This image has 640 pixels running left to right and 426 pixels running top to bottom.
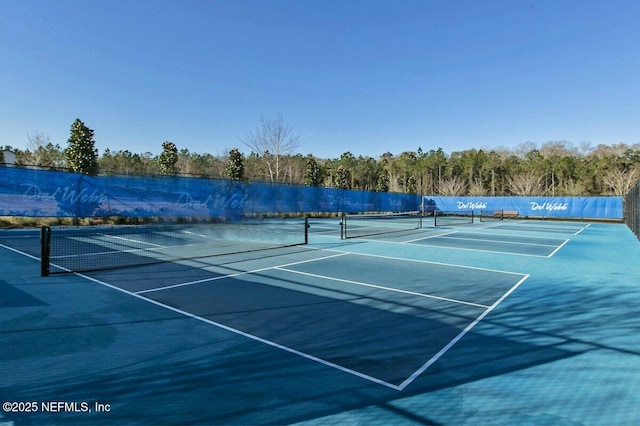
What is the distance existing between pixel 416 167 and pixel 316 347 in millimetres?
67490

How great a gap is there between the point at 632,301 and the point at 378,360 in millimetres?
5290

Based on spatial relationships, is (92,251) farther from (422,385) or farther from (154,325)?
(422,385)

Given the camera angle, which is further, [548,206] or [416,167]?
[416,167]

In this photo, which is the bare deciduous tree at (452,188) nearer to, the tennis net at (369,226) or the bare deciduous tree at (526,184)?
the bare deciduous tree at (526,184)

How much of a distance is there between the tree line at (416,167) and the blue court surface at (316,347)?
22.0 meters

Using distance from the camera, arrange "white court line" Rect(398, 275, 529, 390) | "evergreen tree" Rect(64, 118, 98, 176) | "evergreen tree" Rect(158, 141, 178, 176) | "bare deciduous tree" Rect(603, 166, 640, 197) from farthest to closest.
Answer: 1. "bare deciduous tree" Rect(603, 166, 640, 197)
2. "evergreen tree" Rect(158, 141, 178, 176)
3. "evergreen tree" Rect(64, 118, 98, 176)
4. "white court line" Rect(398, 275, 529, 390)

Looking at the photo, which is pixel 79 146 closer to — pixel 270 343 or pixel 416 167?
pixel 270 343

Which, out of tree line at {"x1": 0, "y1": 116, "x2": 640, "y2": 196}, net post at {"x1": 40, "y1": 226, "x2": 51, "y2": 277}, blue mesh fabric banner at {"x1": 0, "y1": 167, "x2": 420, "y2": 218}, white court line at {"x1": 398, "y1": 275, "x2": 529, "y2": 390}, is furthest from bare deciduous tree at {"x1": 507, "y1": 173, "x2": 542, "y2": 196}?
net post at {"x1": 40, "y1": 226, "x2": 51, "y2": 277}

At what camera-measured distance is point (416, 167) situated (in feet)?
223

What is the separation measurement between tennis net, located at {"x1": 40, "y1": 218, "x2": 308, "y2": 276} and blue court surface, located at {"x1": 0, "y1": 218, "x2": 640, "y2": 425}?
75 cm

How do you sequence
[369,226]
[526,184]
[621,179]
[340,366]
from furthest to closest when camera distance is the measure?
[526,184] → [621,179] → [369,226] → [340,366]

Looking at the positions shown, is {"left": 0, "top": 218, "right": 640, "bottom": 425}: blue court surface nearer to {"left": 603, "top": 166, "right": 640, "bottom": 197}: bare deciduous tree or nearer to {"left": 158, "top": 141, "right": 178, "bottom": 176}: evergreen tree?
{"left": 158, "top": 141, "right": 178, "bottom": 176}: evergreen tree

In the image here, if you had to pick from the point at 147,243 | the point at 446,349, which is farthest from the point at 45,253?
the point at 446,349

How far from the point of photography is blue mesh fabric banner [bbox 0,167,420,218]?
14203 millimetres
